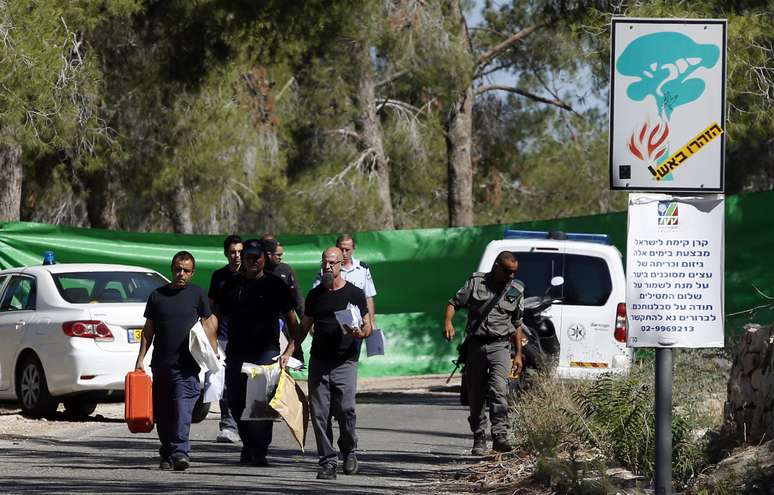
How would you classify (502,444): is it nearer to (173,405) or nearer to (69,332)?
(173,405)

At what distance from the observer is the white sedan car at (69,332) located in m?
14.7

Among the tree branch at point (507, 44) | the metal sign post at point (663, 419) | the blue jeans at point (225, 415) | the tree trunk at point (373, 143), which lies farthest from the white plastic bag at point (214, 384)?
the tree branch at point (507, 44)

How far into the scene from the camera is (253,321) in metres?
11.5

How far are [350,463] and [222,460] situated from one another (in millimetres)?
1307

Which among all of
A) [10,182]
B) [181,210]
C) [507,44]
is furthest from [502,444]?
[181,210]

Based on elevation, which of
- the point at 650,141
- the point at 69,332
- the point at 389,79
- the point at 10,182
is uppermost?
the point at 389,79

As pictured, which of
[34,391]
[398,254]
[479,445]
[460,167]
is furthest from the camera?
[460,167]

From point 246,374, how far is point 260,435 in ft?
1.63

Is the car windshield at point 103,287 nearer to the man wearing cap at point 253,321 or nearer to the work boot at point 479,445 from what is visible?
the man wearing cap at point 253,321

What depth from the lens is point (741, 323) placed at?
59.8ft

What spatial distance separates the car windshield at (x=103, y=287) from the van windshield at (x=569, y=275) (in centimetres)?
396

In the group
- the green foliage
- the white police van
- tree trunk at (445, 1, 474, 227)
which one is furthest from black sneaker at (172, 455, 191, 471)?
tree trunk at (445, 1, 474, 227)

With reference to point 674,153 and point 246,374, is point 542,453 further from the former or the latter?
point 674,153

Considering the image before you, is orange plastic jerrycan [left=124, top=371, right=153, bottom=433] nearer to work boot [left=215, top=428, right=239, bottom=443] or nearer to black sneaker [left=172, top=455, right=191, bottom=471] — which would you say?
black sneaker [left=172, top=455, right=191, bottom=471]
